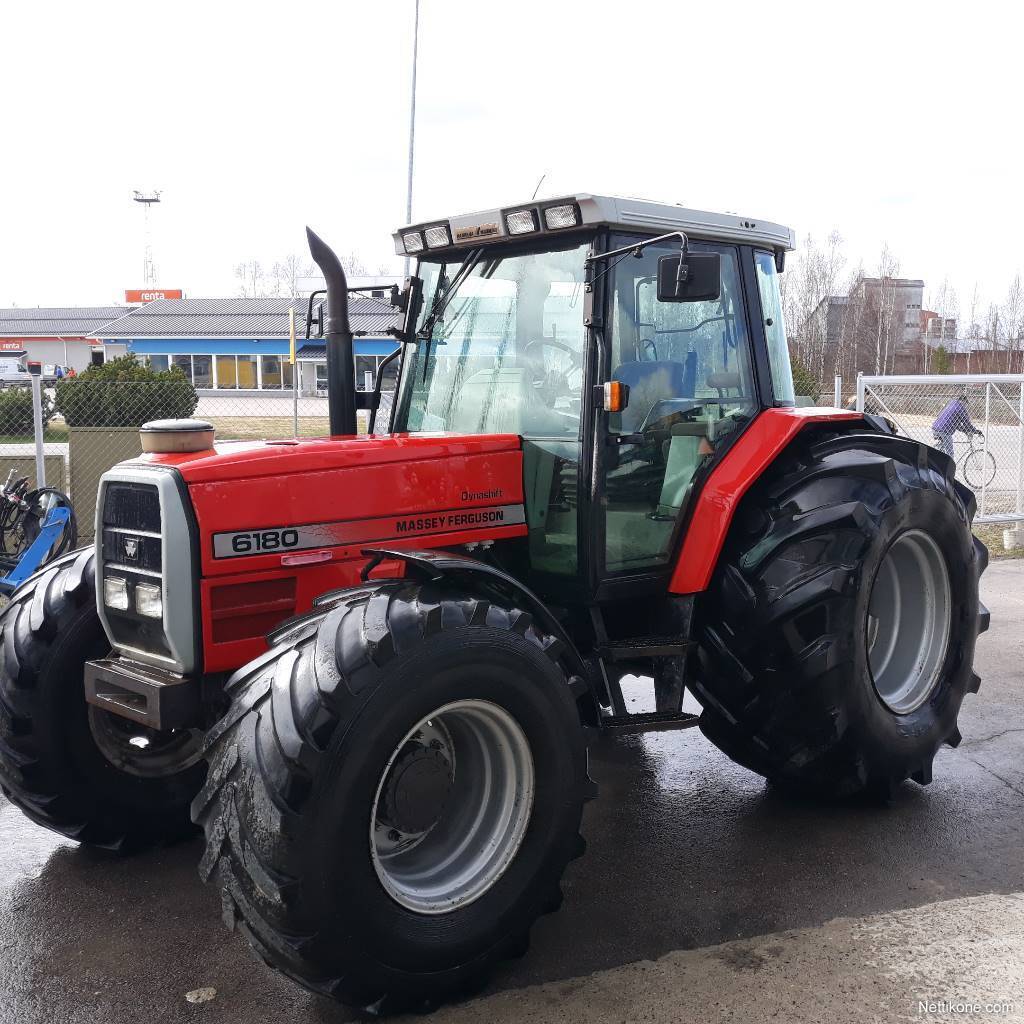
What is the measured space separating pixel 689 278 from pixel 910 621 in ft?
6.85

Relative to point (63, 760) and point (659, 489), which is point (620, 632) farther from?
point (63, 760)

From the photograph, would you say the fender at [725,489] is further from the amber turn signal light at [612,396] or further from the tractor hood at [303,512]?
the tractor hood at [303,512]

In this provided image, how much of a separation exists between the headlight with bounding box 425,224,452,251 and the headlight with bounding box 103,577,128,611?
1.79 m

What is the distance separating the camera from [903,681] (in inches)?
186

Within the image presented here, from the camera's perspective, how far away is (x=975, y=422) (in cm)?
1092

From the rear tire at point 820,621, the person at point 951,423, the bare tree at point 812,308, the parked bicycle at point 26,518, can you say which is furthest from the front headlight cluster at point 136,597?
the bare tree at point 812,308

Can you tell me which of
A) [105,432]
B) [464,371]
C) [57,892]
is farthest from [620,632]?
[105,432]

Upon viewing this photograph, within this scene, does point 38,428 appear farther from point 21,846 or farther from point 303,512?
point 303,512

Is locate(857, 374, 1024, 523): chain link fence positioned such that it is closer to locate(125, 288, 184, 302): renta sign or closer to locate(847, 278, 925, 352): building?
locate(847, 278, 925, 352): building

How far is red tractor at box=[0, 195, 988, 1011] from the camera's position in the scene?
2920 millimetres

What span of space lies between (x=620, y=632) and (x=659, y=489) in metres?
0.62

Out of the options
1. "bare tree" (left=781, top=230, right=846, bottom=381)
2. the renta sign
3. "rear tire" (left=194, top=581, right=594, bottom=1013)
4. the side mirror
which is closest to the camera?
"rear tire" (left=194, top=581, right=594, bottom=1013)

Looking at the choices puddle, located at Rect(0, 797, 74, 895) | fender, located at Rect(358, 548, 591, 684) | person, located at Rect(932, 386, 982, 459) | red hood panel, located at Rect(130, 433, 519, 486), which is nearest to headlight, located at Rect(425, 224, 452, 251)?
red hood panel, located at Rect(130, 433, 519, 486)

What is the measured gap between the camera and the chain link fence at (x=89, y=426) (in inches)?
415
